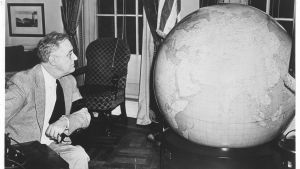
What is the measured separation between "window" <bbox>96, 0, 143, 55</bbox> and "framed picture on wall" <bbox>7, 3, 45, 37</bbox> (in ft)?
3.80

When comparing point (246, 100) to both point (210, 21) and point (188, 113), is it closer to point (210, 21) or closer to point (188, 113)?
point (188, 113)

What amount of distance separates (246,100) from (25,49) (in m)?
5.48

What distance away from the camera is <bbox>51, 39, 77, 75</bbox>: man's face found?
225 centimetres

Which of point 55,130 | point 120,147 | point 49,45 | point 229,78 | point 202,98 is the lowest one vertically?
point 120,147

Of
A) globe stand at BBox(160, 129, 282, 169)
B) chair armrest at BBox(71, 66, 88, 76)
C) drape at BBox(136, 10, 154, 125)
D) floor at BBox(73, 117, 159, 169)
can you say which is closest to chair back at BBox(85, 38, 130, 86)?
chair armrest at BBox(71, 66, 88, 76)

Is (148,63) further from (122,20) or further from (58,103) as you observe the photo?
(58,103)

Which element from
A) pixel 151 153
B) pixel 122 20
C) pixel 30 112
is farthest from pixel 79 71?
pixel 30 112

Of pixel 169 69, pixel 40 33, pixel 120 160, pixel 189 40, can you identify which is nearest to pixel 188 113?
pixel 169 69

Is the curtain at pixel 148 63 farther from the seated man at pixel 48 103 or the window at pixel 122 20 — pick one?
the seated man at pixel 48 103

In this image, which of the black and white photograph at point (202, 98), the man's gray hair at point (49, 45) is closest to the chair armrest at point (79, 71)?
the black and white photograph at point (202, 98)

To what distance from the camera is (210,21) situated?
182 centimetres

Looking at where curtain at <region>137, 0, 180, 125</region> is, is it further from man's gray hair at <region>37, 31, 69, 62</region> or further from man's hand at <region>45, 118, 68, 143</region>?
man's hand at <region>45, 118, 68, 143</region>

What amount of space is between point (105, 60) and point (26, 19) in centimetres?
222

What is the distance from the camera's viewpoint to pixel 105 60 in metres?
5.04
